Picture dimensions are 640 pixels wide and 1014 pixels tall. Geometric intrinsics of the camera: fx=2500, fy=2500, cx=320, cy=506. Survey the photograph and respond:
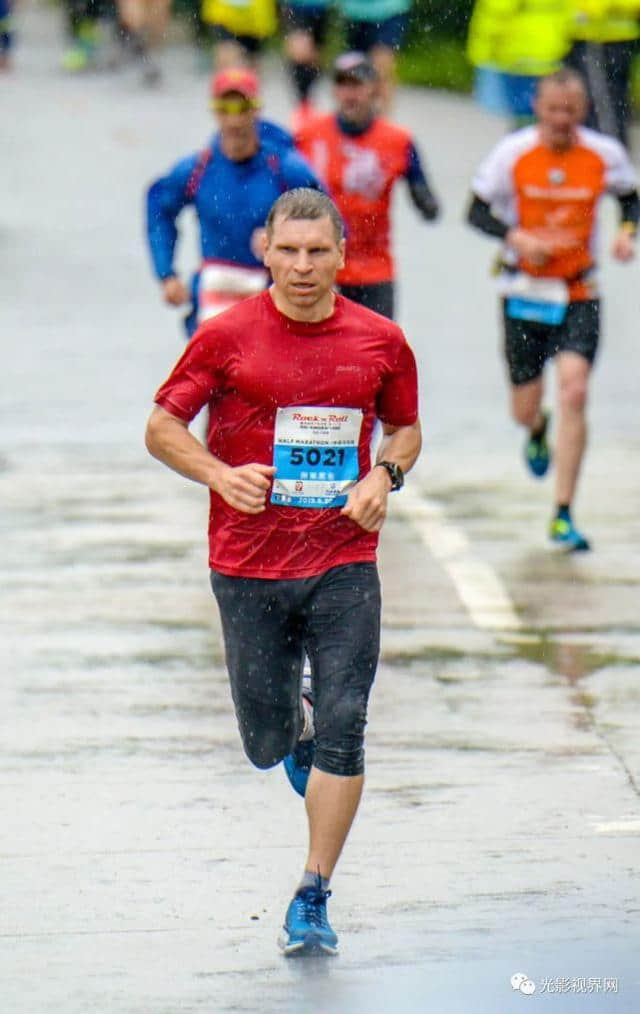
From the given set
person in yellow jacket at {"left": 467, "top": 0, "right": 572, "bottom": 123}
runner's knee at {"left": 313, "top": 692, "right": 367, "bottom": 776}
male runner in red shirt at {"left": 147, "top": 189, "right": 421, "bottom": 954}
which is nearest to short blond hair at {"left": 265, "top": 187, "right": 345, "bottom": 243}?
male runner in red shirt at {"left": 147, "top": 189, "right": 421, "bottom": 954}

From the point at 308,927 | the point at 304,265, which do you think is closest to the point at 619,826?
the point at 308,927

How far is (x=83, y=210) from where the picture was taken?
22.5 meters

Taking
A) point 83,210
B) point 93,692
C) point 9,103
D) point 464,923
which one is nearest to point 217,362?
point 464,923

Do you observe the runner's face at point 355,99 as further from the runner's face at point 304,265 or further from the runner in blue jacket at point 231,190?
the runner's face at point 304,265

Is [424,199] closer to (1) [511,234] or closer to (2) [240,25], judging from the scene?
(1) [511,234]

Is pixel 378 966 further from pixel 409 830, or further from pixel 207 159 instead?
pixel 207 159

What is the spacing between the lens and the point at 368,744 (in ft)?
26.4

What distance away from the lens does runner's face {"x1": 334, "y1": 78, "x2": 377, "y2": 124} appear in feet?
40.4

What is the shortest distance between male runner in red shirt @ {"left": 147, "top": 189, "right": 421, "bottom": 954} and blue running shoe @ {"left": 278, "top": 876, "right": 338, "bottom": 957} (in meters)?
0.05

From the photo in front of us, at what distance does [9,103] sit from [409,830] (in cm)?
2208

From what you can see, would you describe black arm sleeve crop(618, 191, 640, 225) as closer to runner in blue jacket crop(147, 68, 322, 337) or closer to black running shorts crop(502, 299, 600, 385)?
black running shorts crop(502, 299, 600, 385)

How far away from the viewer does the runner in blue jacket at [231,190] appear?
10977mm

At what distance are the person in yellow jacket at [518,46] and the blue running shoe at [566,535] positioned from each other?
22.5ft

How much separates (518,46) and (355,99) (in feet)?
18.2
